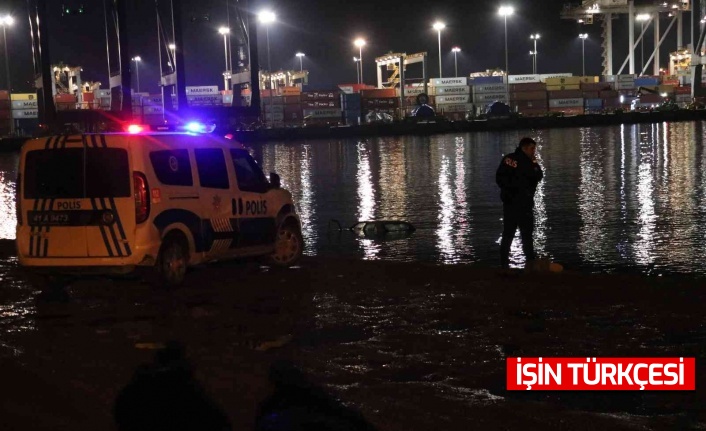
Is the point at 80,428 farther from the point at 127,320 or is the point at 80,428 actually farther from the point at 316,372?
the point at 127,320

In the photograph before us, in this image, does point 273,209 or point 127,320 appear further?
point 273,209

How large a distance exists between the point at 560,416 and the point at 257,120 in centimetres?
6952

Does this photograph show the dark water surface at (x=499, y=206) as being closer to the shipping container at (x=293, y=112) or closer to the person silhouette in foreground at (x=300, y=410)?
the person silhouette in foreground at (x=300, y=410)

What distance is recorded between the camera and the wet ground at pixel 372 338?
516 cm

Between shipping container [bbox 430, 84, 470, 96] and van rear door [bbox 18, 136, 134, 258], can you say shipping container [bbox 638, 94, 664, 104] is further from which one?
van rear door [bbox 18, 136, 134, 258]

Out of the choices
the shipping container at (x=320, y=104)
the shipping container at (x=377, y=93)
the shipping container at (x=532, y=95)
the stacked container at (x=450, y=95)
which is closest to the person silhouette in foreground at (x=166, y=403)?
the shipping container at (x=320, y=104)

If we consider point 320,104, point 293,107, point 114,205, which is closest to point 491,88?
point 320,104

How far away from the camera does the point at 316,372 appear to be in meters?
5.99

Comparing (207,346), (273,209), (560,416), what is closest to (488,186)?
(273,209)

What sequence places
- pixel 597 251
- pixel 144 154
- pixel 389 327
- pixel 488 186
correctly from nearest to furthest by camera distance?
pixel 389 327 < pixel 144 154 < pixel 597 251 < pixel 488 186

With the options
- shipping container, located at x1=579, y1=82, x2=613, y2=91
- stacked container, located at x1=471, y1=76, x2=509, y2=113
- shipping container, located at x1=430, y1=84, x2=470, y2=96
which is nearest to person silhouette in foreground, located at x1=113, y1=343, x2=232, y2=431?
shipping container, located at x1=430, y1=84, x2=470, y2=96

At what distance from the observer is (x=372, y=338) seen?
698 cm

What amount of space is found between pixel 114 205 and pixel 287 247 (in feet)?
9.30

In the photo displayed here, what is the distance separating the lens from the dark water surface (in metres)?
12.0
